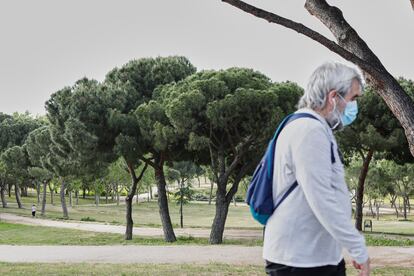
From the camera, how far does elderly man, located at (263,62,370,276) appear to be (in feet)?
7.38

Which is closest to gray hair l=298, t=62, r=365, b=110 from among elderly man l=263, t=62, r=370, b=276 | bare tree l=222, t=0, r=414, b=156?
elderly man l=263, t=62, r=370, b=276

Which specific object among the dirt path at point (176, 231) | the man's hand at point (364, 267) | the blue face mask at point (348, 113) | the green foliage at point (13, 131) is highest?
the green foliage at point (13, 131)

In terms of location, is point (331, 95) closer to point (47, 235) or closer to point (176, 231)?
point (47, 235)

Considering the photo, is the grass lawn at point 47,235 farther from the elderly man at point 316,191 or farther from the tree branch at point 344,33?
the elderly man at point 316,191

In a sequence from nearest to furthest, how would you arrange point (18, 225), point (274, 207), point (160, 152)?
→ point (274, 207) < point (160, 152) < point (18, 225)

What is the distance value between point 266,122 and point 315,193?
16.5m

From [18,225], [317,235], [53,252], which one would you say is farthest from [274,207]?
[18,225]

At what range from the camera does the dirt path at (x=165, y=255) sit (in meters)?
12.1

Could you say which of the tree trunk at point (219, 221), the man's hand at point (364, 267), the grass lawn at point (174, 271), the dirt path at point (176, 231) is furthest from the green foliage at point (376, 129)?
the man's hand at point (364, 267)

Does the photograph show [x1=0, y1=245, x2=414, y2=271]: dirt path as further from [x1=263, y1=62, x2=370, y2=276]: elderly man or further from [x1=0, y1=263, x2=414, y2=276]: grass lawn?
[x1=263, y1=62, x2=370, y2=276]: elderly man

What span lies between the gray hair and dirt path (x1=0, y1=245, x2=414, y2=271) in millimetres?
9305

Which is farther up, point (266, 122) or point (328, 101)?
point (266, 122)

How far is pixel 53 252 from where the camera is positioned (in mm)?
15188

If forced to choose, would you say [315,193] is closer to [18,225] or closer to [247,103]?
[247,103]
